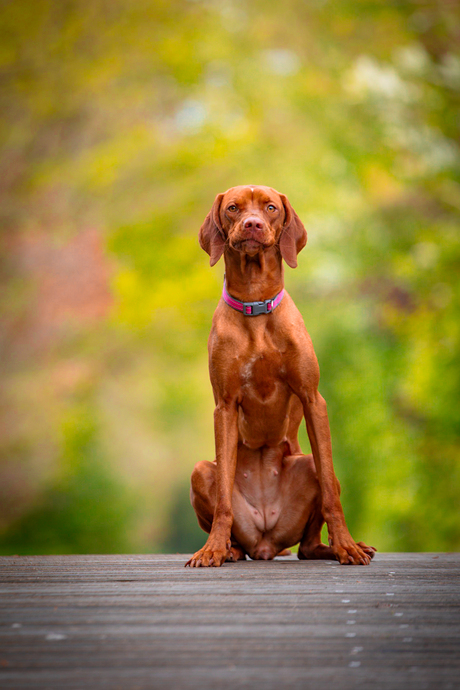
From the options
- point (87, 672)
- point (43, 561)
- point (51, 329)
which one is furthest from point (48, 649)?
point (51, 329)

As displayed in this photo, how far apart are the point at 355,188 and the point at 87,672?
13107 mm

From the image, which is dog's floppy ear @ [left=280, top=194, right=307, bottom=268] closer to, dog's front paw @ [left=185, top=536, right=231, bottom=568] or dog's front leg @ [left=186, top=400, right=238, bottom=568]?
dog's front leg @ [left=186, top=400, right=238, bottom=568]

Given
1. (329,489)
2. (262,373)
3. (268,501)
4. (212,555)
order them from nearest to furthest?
(212,555) → (329,489) → (262,373) → (268,501)

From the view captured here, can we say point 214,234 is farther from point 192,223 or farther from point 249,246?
point 192,223

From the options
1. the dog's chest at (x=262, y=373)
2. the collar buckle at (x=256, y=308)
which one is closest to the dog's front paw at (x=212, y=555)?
the dog's chest at (x=262, y=373)

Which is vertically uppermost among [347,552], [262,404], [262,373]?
[262,373]

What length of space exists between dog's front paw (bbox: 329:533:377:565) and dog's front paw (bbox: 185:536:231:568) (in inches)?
18.8

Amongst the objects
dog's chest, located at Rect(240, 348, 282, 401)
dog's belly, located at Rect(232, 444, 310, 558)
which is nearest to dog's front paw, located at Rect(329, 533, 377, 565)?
dog's belly, located at Rect(232, 444, 310, 558)

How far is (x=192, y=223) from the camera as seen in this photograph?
13797mm

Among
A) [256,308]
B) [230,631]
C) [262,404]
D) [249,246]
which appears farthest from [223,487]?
[230,631]

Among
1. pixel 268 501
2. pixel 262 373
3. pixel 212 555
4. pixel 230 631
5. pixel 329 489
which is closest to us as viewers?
pixel 230 631

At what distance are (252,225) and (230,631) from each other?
1.95m

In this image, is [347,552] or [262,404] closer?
[347,552]

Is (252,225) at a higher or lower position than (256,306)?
higher
